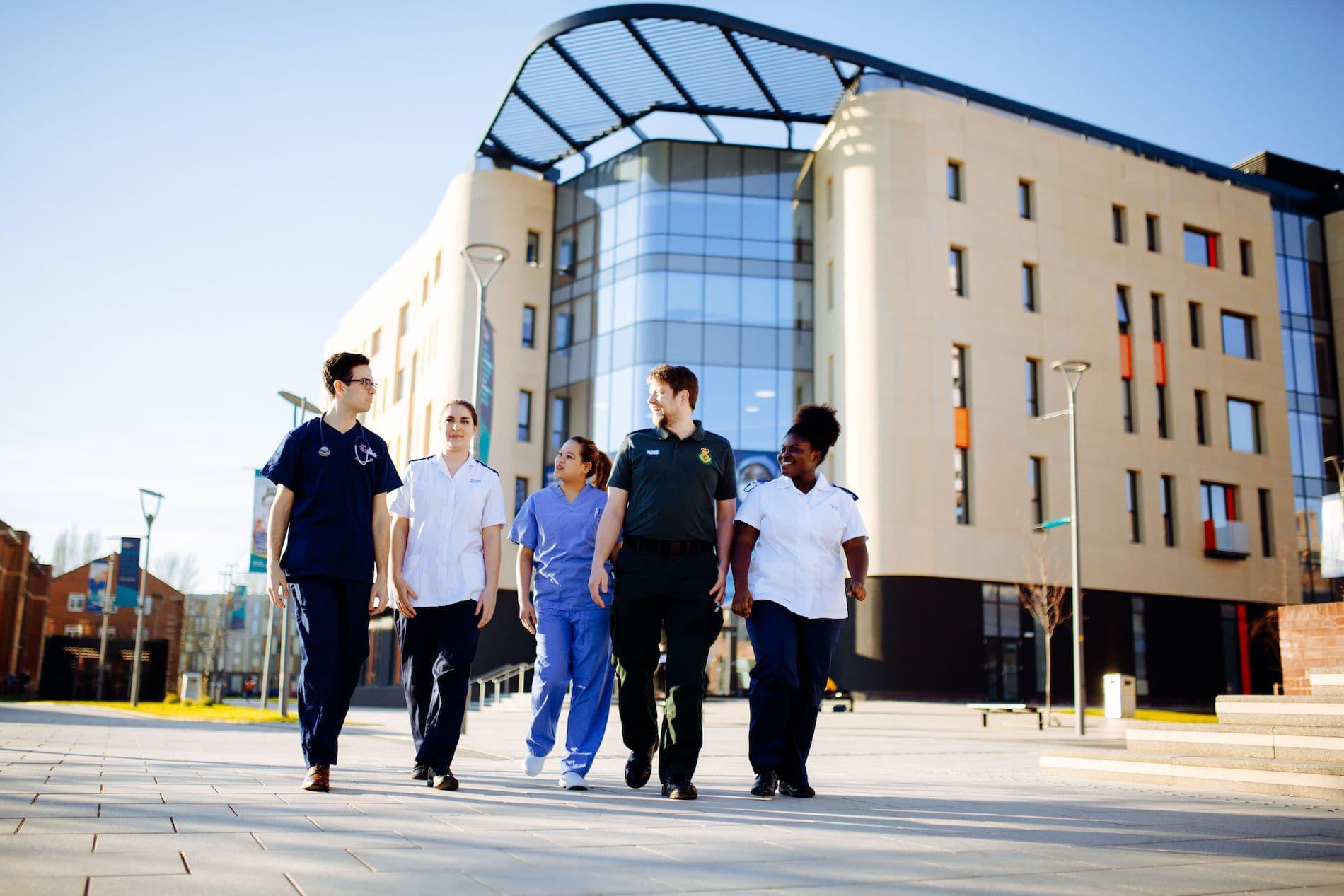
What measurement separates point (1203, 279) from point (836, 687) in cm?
2095

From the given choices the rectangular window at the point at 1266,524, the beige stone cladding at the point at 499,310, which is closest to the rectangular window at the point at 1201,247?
the rectangular window at the point at 1266,524

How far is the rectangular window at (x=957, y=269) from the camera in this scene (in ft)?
116

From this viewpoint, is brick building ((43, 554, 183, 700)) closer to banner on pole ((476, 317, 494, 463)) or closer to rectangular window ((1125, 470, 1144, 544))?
rectangular window ((1125, 470, 1144, 544))

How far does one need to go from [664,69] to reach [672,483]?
31697 millimetres

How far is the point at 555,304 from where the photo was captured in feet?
136

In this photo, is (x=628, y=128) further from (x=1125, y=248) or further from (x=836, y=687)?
(x=836, y=687)

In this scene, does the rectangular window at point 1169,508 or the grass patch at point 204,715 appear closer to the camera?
the grass patch at point 204,715

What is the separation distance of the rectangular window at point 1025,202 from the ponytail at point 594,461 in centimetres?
3342

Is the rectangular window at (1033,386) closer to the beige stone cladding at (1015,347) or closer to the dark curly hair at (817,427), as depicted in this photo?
the beige stone cladding at (1015,347)

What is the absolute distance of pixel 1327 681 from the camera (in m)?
8.80

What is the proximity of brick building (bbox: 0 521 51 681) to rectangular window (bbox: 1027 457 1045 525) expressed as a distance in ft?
146

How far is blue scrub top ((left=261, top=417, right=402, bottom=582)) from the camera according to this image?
5562mm

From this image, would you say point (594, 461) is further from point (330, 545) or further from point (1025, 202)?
point (1025, 202)

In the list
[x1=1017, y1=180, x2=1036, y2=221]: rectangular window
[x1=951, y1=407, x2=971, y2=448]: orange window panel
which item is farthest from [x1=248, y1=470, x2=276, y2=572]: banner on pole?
[x1=1017, y1=180, x2=1036, y2=221]: rectangular window
